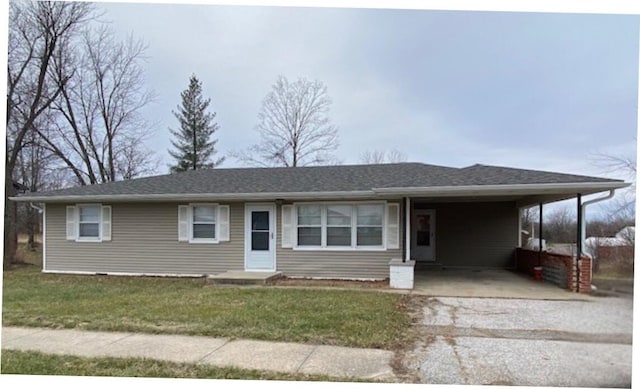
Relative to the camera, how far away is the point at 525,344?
564 centimetres

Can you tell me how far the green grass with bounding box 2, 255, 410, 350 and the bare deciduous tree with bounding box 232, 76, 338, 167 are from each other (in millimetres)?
19501

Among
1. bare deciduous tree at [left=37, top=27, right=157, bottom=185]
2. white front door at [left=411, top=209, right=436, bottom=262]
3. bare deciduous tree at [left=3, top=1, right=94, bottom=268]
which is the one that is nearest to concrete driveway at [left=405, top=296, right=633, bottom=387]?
white front door at [left=411, top=209, right=436, bottom=262]

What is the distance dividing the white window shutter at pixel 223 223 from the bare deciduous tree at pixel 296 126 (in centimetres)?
1706

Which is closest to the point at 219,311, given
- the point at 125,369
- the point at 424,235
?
the point at 125,369

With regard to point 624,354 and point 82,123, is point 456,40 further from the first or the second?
point 82,123

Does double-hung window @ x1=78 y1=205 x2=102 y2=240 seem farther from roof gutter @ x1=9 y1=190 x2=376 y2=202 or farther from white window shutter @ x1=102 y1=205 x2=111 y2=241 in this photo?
roof gutter @ x1=9 y1=190 x2=376 y2=202

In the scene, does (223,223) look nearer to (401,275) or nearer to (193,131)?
(401,275)

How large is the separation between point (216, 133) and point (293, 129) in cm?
586

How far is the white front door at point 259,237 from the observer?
12.0 metres

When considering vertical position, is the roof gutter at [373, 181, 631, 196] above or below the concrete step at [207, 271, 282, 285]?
above

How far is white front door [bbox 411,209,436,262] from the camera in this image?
15.0m

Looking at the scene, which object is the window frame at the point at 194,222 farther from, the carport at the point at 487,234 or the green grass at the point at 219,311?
the carport at the point at 487,234

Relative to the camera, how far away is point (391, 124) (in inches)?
1081

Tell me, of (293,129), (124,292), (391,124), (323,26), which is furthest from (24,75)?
(391,124)
